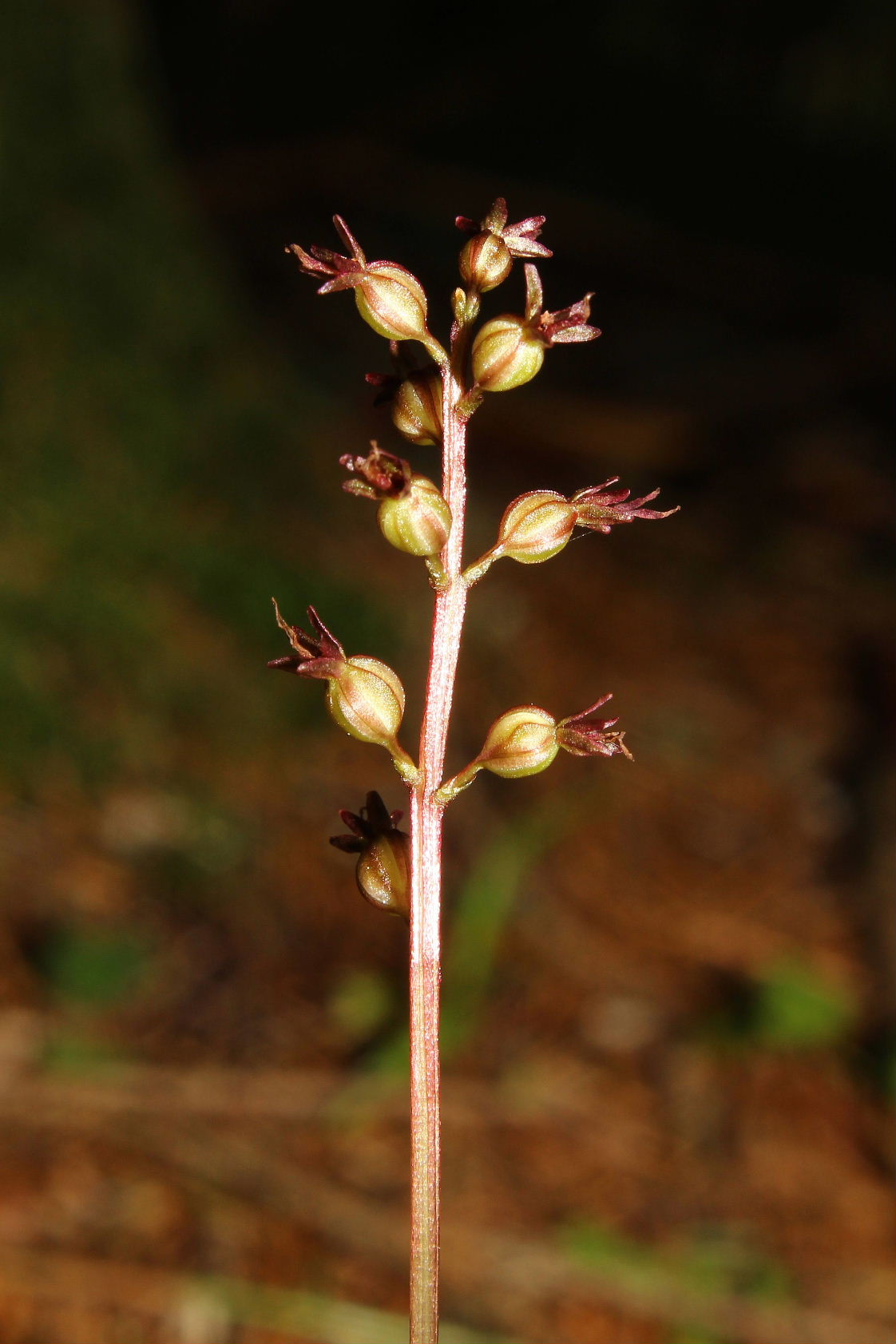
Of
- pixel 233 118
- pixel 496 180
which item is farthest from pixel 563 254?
pixel 233 118

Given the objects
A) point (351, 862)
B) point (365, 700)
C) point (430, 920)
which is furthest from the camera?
point (351, 862)

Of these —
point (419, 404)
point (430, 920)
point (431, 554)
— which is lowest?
point (430, 920)

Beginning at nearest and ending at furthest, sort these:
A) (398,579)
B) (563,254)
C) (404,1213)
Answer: (404,1213) < (398,579) < (563,254)

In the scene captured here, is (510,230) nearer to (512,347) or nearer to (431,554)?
(512,347)

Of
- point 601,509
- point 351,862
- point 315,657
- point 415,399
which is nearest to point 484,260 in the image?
point 415,399

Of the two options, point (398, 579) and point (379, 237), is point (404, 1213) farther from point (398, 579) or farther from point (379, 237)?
point (379, 237)

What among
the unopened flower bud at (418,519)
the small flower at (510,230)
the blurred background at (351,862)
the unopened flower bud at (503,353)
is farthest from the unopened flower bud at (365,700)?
Answer: the blurred background at (351,862)

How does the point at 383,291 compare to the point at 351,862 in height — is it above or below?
above
